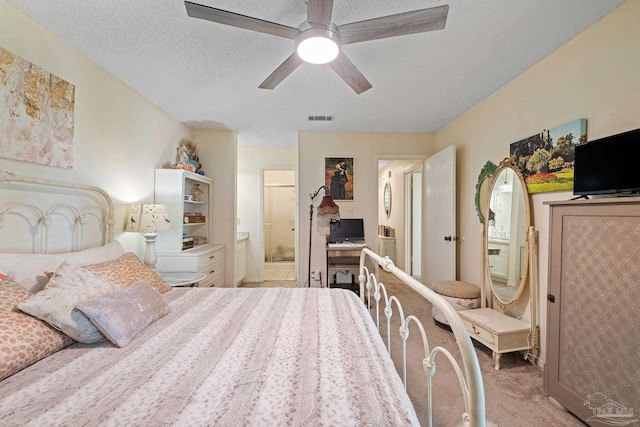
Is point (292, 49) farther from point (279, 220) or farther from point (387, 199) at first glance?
point (387, 199)

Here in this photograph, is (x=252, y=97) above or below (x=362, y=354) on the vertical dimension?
above

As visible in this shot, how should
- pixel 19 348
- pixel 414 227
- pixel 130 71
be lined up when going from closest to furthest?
pixel 19 348 → pixel 130 71 → pixel 414 227

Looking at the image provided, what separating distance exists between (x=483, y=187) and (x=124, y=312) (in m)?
3.19

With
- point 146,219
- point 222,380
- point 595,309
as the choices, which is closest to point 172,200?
point 146,219

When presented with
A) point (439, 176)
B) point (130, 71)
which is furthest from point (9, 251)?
point (439, 176)

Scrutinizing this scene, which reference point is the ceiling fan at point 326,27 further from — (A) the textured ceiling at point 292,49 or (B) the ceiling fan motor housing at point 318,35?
(A) the textured ceiling at point 292,49

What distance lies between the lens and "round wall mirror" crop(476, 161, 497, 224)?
2.68m

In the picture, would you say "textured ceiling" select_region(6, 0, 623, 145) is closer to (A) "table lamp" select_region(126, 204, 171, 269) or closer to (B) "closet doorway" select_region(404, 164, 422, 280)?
(A) "table lamp" select_region(126, 204, 171, 269)

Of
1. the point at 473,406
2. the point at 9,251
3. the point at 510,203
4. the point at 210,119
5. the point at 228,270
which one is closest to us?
the point at 473,406

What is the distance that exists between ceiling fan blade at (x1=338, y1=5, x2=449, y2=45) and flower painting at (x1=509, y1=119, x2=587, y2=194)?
128 cm

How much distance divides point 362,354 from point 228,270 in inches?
123

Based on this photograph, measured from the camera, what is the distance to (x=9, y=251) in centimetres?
152

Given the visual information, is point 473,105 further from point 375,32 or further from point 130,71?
point 130,71

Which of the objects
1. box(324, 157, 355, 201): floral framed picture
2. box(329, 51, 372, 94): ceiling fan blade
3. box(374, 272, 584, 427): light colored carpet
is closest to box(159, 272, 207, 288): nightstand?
box(374, 272, 584, 427): light colored carpet
